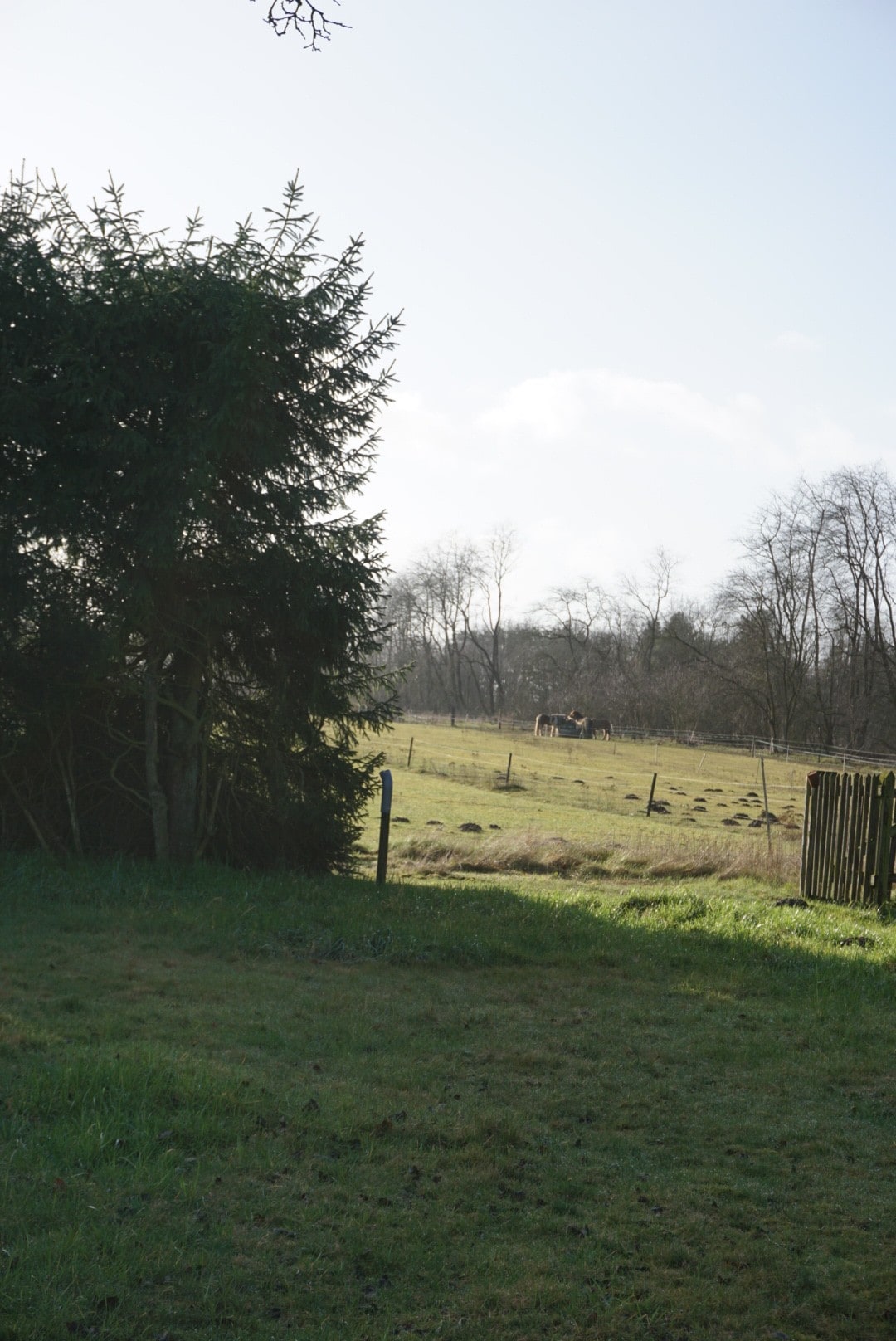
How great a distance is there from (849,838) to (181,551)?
8.07 m

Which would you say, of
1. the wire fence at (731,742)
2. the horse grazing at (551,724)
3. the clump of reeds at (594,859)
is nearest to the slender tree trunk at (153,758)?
the clump of reeds at (594,859)

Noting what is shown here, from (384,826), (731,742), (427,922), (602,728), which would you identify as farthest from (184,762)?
(602,728)

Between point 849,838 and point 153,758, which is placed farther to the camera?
point 849,838

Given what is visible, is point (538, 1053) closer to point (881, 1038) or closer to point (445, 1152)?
point (445, 1152)

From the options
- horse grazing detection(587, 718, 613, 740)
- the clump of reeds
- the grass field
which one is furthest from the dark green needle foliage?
horse grazing detection(587, 718, 613, 740)

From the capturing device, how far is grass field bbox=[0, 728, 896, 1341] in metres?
3.56

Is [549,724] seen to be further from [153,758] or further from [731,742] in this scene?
[153,758]

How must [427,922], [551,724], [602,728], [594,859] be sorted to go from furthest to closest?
[551,724]
[602,728]
[594,859]
[427,922]

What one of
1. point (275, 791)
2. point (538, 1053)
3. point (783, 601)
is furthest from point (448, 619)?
point (538, 1053)

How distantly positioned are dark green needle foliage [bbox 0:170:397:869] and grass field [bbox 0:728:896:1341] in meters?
2.00

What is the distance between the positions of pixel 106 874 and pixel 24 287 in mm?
5945

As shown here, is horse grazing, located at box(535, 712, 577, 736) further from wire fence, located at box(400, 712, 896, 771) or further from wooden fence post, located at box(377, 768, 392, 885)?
wooden fence post, located at box(377, 768, 392, 885)

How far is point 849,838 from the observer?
42.5ft

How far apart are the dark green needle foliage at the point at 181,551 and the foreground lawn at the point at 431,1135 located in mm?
2825
